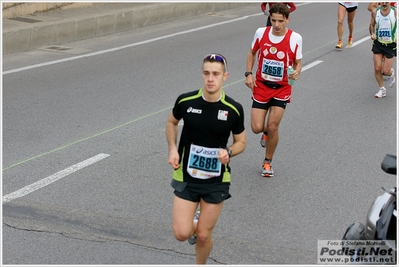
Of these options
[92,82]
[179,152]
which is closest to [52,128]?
[92,82]

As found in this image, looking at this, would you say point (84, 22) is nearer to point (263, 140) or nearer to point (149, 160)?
point (263, 140)

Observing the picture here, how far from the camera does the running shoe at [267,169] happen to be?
28.3 ft

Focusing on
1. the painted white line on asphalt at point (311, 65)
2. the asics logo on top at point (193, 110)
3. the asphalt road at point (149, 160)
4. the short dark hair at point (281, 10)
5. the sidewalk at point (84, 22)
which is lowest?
the sidewalk at point (84, 22)

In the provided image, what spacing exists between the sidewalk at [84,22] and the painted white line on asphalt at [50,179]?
7.14 metres

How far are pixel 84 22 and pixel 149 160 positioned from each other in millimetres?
9101

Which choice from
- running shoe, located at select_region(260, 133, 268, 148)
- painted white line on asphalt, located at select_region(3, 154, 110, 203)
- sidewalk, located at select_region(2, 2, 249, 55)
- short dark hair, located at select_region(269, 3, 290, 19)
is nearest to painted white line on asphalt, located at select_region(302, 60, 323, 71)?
sidewalk, located at select_region(2, 2, 249, 55)

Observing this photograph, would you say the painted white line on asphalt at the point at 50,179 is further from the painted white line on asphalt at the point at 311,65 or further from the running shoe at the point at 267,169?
the painted white line on asphalt at the point at 311,65

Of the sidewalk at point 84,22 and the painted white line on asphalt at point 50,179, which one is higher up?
the painted white line on asphalt at point 50,179

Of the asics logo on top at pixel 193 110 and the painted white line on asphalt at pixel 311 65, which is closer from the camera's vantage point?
the asics logo on top at pixel 193 110

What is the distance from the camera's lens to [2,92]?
12.0 metres

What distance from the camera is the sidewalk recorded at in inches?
619

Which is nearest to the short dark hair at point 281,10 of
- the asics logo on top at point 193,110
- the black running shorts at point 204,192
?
the asics logo on top at point 193,110

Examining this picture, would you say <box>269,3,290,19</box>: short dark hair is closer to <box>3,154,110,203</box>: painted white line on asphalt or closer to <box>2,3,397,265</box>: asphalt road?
<box>2,3,397,265</box>: asphalt road

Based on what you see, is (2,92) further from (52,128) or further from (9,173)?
(9,173)
